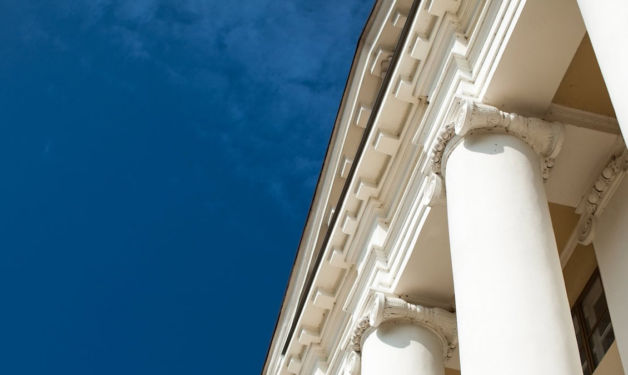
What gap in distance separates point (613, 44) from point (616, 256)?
23.7ft

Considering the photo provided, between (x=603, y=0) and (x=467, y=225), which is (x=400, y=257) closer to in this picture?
(x=467, y=225)

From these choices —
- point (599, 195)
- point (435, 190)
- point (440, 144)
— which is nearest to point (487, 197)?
point (440, 144)

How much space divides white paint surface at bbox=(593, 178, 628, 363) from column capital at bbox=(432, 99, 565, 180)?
76.6 inches

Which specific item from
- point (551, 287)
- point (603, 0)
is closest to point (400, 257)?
point (551, 287)

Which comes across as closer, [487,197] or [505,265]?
[505,265]

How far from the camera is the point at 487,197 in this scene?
15.0 meters

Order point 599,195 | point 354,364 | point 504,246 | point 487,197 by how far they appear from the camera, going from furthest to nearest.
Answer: point 354,364
point 599,195
point 487,197
point 504,246

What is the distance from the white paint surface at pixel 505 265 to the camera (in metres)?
12.6

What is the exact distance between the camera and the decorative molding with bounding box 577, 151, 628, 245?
691 inches

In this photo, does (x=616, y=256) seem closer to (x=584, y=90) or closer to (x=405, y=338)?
(x=584, y=90)

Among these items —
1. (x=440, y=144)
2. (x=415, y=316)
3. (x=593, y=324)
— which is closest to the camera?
(x=440, y=144)

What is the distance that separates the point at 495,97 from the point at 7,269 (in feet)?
296

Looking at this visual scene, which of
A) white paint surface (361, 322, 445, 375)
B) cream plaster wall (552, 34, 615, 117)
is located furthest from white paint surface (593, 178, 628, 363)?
white paint surface (361, 322, 445, 375)

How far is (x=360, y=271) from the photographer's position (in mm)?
22328
